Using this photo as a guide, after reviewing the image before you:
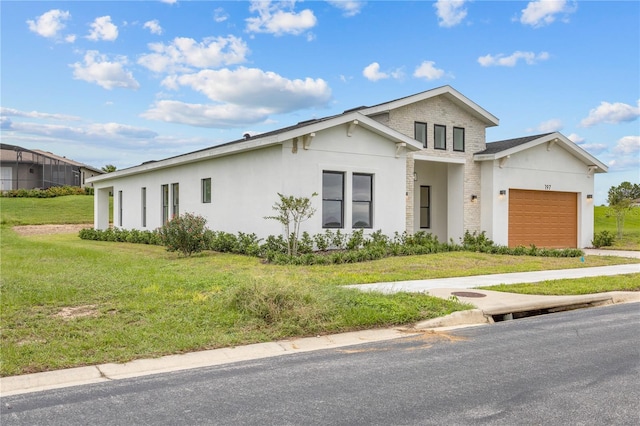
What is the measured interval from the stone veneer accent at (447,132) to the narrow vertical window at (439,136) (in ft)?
0.44

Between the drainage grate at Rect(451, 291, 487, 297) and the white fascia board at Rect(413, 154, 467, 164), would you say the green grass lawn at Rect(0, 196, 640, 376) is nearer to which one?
the drainage grate at Rect(451, 291, 487, 297)

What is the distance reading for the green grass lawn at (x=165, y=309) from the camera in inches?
248

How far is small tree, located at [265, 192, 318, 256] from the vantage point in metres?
16.0

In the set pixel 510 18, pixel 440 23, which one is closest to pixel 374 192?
pixel 440 23

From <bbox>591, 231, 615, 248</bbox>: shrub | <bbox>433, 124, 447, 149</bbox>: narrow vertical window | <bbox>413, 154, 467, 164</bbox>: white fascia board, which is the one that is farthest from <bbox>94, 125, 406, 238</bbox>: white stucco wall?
<bbox>591, 231, 615, 248</bbox>: shrub

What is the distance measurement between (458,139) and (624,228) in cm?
2104

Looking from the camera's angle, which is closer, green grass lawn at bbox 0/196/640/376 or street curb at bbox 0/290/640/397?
street curb at bbox 0/290/640/397

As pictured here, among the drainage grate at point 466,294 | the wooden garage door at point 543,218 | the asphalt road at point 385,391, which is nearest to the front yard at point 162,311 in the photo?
the asphalt road at point 385,391

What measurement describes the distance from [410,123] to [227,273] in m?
11.6

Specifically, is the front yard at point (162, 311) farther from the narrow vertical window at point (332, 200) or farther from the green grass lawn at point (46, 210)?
the green grass lawn at point (46, 210)

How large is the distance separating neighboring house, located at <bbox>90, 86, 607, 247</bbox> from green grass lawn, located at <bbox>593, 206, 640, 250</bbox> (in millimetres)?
1883

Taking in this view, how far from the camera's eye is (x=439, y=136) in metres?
21.9

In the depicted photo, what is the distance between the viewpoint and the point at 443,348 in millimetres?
6660

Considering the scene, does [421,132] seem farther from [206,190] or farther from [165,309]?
[165,309]
